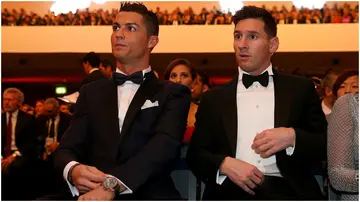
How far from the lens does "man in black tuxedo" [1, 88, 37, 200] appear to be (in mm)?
6336

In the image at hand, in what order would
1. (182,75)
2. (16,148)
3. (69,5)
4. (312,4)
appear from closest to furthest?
(182,75) → (16,148) → (312,4) → (69,5)

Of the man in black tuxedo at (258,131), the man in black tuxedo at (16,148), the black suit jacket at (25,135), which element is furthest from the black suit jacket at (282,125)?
the black suit jacket at (25,135)

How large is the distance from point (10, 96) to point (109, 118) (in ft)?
15.3

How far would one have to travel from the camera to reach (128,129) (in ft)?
8.99

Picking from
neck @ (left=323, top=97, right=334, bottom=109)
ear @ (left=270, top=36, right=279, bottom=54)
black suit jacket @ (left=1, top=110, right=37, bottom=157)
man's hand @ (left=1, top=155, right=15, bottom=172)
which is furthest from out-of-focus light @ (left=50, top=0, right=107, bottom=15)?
ear @ (left=270, top=36, right=279, bottom=54)

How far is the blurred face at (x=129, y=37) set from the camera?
2.88 meters

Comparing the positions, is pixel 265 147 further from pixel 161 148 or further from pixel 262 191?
pixel 161 148

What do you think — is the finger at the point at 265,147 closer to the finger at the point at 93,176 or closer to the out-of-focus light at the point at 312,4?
the finger at the point at 93,176

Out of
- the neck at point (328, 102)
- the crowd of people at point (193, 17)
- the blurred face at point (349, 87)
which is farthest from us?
the crowd of people at point (193, 17)

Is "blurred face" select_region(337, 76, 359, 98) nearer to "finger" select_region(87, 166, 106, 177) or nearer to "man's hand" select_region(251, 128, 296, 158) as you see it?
"man's hand" select_region(251, 128, 296, 158)

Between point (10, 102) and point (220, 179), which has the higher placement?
point (220, 179)

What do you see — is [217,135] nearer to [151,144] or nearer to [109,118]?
[151,144]

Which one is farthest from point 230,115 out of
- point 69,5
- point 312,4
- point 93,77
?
point 69,5

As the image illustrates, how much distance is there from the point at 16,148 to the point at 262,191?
4778mm
